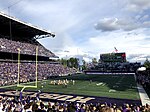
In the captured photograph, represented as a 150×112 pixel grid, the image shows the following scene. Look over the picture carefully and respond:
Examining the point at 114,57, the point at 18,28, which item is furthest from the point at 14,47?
the point at 114,57

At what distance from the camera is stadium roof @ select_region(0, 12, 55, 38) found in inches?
2181

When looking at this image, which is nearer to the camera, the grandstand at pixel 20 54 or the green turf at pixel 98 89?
the green turf at pixel 98 89

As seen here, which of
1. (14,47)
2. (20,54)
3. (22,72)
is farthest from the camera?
(20,54)

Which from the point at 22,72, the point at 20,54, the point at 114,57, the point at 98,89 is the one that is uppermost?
the point at 114,57

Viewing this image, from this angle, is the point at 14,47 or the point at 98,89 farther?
the point at 14,47

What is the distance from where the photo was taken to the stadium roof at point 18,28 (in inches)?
2181

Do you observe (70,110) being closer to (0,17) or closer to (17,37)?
(0,17)

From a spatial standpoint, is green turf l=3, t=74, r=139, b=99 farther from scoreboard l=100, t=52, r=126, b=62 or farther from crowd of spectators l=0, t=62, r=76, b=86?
scoreboard l=100, t=52, r=126, b=62

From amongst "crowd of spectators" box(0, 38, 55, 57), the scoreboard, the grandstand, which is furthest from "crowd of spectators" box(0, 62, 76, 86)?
the scoreboard

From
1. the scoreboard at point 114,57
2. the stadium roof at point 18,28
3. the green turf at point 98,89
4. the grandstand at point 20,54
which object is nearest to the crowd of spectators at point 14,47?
the grandstand at point 20,54

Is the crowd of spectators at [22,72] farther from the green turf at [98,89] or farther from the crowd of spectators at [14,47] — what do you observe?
the green turf at [98,89]

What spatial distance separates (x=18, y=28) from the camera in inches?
2527

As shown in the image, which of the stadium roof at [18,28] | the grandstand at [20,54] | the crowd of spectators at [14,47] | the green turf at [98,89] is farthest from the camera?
the stadium roof at [18,28]

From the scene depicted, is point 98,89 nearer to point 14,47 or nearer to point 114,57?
point 14,47
